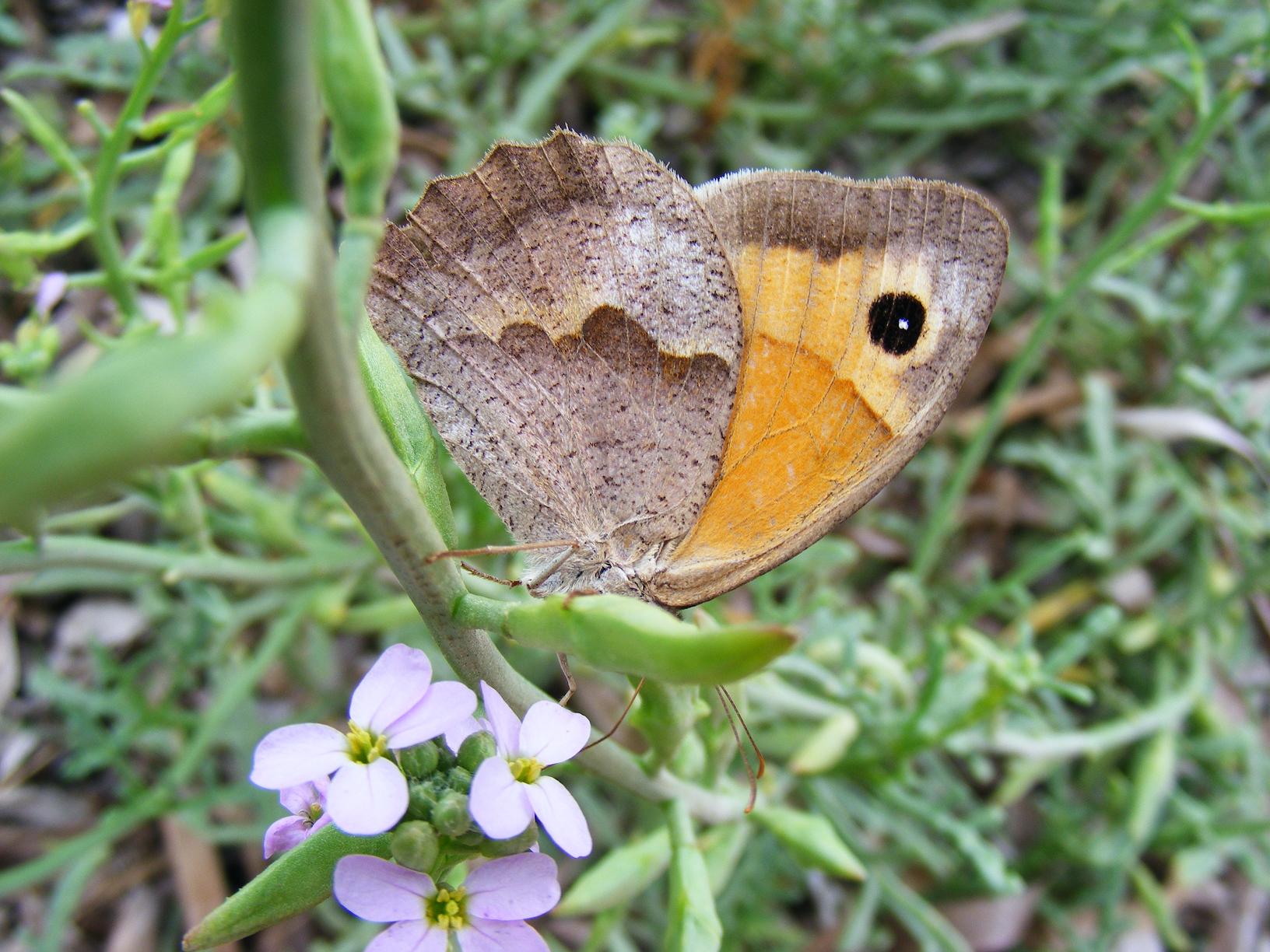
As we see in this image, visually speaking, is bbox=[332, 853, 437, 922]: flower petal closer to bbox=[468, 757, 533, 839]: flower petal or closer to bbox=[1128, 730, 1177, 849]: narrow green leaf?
bbox=[468, 757, 533, 839]: flower petal

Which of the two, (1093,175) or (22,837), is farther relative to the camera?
(1093,175)

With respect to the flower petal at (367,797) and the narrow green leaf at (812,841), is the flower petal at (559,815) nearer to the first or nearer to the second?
the flower petal at (367,797)

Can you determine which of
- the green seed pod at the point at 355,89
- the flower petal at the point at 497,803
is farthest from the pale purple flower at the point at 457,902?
the green seed pod at the point at 355,89

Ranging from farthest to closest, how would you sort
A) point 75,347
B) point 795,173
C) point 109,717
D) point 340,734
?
point 75,347 < point 109,717 < point 795,173 < point 340,734

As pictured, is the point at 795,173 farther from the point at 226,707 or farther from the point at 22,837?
the point at 22,837

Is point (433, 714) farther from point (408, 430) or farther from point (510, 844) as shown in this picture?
point (408, 430)

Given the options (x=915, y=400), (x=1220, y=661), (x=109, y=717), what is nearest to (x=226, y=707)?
(x=109, y=717)

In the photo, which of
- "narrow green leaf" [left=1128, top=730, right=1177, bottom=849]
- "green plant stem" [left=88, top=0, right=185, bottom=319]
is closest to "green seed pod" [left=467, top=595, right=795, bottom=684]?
"green plant stem" [left=88, top=0, right=185, bottom=319]

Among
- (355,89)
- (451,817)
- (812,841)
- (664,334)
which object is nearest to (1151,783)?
(812,841)
